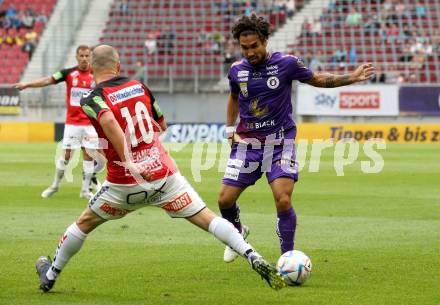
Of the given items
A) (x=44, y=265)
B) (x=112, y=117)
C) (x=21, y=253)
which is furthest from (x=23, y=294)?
(x=21, y=253)

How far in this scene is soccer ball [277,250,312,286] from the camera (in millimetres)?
8820

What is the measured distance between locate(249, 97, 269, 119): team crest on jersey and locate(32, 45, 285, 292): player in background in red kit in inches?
67.3

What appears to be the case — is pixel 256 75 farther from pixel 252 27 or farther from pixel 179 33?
pixel 179 33

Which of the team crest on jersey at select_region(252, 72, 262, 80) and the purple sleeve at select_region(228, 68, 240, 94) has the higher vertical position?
the team crest on jersey at select_region(252, 72, 262, 80)

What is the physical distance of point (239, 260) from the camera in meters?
10.7

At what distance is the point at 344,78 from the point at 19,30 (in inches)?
1565

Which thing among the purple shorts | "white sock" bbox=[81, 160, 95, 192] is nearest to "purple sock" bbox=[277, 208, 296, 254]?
the purple shorts

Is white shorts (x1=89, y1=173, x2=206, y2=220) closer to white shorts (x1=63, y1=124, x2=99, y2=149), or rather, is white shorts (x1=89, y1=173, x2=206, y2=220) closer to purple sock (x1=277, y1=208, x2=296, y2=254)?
purple sock (x1=277, y1=208, x2=296, y2=254)

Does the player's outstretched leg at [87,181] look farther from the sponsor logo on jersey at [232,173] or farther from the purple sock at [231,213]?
the sponsor logo on jersey at [232,173]

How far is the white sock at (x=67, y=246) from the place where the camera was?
8500 millimetres

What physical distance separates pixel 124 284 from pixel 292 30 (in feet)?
118

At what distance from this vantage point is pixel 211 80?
41812 millimetres

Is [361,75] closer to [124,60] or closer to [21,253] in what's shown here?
[21,253]

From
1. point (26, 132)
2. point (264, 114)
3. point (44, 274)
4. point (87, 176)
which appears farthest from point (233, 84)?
point (26, 132)
